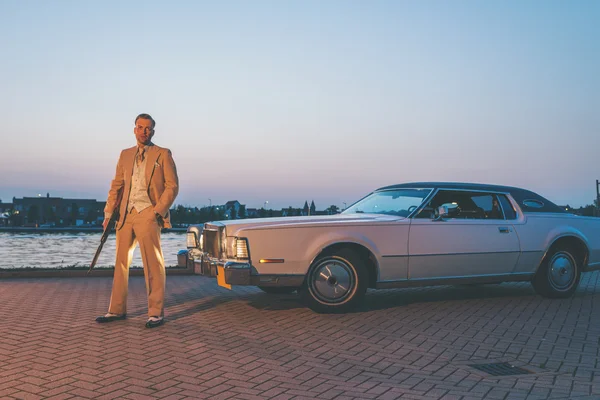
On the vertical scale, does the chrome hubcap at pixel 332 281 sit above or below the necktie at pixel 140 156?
below

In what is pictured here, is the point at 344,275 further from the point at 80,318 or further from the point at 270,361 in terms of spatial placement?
the point at 80,318

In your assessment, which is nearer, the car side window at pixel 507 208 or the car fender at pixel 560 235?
the car side window at pixel 507 208

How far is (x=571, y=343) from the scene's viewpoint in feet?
18.2

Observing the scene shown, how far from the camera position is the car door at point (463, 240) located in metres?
7.29

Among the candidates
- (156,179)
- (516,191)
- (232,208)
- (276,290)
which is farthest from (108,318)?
(232,208)

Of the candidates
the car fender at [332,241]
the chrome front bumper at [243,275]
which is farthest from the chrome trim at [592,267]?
the chrome front bumper at [243,275]

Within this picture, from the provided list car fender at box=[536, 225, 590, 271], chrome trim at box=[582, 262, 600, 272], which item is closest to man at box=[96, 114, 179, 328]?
car fender at box=[536, 225, 590, 271]

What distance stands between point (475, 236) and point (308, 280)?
2393 millimetres

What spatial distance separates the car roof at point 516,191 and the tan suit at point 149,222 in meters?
3.42

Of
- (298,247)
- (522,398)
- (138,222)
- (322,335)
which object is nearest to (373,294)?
(298,247)

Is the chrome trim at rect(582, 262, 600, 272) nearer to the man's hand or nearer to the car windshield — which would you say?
the car windshield

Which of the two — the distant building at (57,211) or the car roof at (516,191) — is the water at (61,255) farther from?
the distant building at (57,211)

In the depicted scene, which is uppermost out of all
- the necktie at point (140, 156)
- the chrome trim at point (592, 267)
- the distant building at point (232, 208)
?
the distant building at point (232, 208)

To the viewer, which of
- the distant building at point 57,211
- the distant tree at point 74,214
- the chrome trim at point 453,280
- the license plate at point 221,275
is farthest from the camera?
the distant tree at point 74,214
